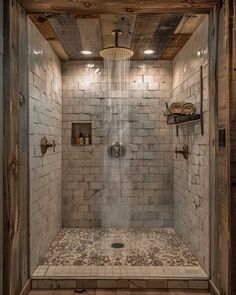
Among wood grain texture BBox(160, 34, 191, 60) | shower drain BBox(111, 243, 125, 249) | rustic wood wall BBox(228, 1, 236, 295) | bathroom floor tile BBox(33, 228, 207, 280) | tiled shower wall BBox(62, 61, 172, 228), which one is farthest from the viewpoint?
tiled shower wall BBox(62, 61, 172, 228)

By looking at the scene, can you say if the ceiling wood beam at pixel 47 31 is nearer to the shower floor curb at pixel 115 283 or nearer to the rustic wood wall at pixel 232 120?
the rustic wood wall at pixel 232 120

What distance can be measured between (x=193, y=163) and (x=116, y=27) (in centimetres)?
186

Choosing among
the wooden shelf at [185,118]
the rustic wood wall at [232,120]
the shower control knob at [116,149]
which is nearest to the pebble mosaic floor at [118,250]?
the rustic wood wall at [232,120]

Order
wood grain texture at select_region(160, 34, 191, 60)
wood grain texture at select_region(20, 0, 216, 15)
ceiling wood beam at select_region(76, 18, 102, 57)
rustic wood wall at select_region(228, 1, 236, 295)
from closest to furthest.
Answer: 1. rustic wood wall at select_region(228, 1, 236, 295)
2. wood grain texture at select_region(20, 0, 216, 15)
3. ceiling wood beam at select_region(76, 18, 102, 57)
4. wood grain texture at select_region(160, 34, 191, 60)

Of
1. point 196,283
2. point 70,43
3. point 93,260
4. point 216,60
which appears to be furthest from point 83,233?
point 216,60

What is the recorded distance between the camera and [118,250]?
3604mm

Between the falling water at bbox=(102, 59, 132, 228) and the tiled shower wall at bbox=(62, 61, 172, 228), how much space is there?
0.07 m

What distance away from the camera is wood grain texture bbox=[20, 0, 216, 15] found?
2.35 meters

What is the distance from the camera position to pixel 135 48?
4.05m

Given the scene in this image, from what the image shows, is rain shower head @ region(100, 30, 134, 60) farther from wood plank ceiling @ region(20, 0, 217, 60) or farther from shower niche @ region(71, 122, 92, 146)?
shower niche @ region(71, 122, 92, 146)

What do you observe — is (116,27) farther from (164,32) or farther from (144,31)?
(164,32)

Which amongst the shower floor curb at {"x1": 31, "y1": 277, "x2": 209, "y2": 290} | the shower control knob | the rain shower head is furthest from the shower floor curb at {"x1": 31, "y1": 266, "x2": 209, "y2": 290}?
the rain shower head

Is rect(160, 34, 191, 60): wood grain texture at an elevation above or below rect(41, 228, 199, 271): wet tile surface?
above

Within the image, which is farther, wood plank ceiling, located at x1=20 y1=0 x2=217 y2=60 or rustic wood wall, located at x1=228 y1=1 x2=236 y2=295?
wood plank ceiling, located at x1=20 y1=0 x2=217 y2=60
